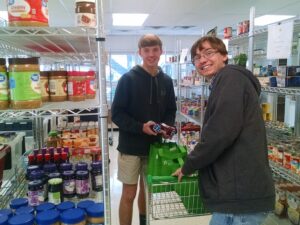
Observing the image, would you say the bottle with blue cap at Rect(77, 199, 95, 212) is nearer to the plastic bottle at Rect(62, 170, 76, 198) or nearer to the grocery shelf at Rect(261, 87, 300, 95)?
the plastic bottle at Rect(62, 170, 76, 198)

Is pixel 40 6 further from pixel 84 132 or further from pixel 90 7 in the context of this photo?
pixel 84 132

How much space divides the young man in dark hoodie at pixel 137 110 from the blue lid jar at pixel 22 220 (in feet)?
2.74

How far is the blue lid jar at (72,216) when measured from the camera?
3.97 feet

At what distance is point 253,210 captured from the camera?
114 cm

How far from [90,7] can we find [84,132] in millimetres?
1841

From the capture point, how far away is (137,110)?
6.35 feet

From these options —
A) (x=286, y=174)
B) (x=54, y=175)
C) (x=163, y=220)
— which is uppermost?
(x=54, y=175)

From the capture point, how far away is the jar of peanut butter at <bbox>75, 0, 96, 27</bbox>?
1.10 metres

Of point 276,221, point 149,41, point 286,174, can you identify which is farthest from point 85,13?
point 276,221

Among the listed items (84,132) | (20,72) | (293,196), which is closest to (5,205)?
(20,72)

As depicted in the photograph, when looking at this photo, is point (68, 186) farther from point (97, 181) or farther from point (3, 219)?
point (3, 219)

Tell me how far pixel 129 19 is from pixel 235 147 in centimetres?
529

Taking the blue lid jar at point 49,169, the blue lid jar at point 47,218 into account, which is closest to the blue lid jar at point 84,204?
the blue lid jar at point 47,218

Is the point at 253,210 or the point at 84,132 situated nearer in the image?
the point at 253,210
